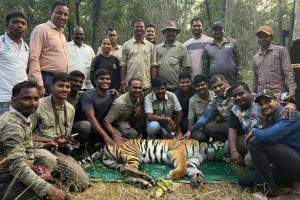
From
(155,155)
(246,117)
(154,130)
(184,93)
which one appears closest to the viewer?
(246,117)

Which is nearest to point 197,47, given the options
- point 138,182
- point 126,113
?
point 126,113

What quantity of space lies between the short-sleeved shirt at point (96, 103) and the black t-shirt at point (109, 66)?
2.32 ft

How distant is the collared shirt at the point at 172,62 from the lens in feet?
23.2

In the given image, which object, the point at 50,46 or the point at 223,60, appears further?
the point at 223,60

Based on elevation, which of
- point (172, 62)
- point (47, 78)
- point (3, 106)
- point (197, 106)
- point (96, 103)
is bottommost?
point (197, 106)

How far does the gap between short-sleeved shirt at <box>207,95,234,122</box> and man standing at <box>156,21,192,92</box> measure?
4.00 ft

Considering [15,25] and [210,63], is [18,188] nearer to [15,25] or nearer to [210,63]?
[15,25]

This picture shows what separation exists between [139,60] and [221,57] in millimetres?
1424

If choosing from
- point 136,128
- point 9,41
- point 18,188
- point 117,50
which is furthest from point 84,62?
point 18,188

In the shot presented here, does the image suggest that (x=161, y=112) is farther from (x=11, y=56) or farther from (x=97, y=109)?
(x=11, y=56)

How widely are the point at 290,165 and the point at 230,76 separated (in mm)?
2814

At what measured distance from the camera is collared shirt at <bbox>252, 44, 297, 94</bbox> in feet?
19.6

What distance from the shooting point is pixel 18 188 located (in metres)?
3.69

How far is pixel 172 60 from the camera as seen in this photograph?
7.05 m
